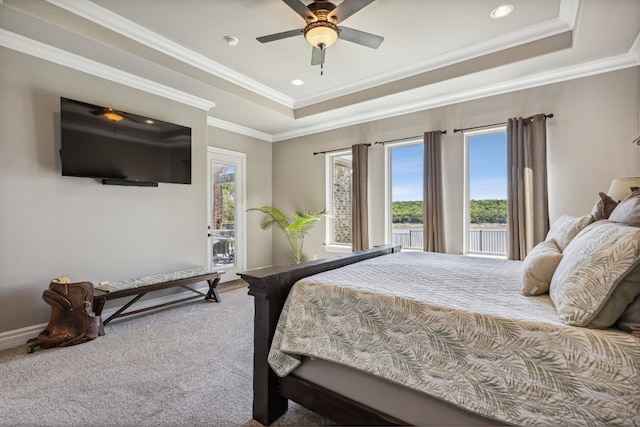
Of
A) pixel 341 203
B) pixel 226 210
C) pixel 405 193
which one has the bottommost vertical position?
pixel 226 210

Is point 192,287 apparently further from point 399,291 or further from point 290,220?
point 399,291

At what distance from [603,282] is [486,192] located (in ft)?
10.5

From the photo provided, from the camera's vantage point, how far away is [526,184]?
3.46 meters

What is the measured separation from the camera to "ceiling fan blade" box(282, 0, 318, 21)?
2.20 meters

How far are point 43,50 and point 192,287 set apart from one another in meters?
3.09

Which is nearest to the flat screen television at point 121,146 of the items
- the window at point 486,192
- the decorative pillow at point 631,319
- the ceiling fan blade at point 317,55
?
the ceiling fan blade at point 317,55

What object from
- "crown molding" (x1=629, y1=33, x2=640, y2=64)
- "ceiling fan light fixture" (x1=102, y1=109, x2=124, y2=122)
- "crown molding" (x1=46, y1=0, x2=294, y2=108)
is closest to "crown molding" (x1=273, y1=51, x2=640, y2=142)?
"crown molding" (x1=629, y1=33, x2=640, y2=64)

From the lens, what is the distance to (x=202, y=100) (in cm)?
418

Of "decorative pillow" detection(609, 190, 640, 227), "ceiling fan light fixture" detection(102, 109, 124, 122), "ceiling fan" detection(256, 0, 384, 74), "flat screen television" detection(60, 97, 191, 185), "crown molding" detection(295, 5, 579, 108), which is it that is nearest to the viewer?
"decorative pillow" detection(609, 190, 640, 227)

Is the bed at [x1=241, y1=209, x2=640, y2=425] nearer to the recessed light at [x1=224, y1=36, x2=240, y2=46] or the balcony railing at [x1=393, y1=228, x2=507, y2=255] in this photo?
the balcony railing at [x1=393, y1=228, x2=507, y2=255]

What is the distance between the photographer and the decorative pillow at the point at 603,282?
3.31ft

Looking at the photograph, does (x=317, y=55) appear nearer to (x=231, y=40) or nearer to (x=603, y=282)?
(x=231, y=40)

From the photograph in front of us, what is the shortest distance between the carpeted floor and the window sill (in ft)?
7.84

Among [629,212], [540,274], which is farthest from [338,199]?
[629,212]
